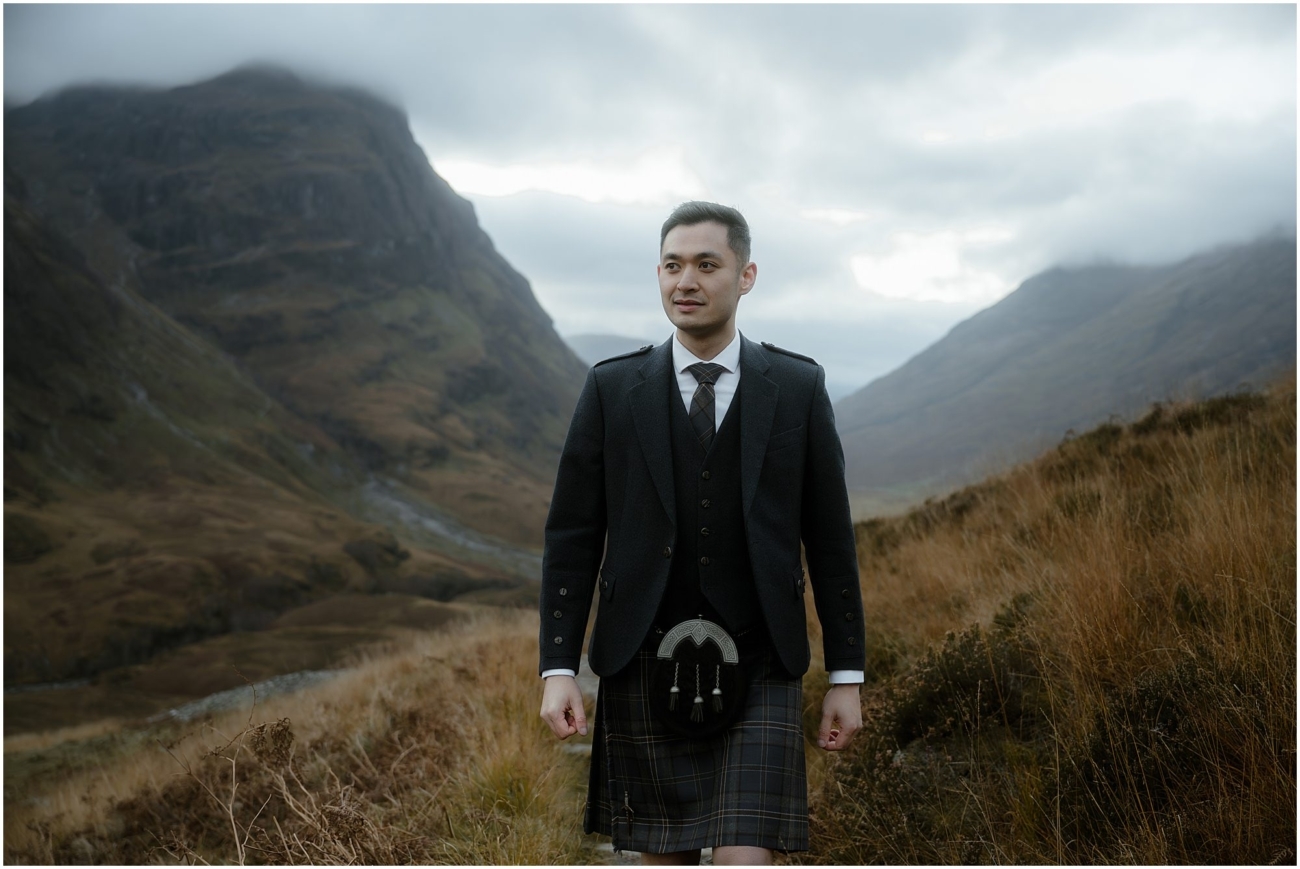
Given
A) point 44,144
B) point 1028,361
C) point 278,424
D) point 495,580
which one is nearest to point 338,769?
point 495,580

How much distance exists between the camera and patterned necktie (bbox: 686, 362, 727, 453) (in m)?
2.45

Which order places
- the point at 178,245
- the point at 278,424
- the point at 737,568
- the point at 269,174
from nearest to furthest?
the point at 737,568, the point at 278,424, the point at 178,245, the point at 269,174

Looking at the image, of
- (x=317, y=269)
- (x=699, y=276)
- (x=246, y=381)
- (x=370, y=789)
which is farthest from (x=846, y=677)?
(x=317, y=269)

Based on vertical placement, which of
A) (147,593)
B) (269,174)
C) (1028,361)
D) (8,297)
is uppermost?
(269,174)

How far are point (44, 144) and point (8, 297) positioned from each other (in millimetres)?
71976

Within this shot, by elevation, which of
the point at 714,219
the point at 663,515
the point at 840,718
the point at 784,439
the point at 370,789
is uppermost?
the point at 714,219

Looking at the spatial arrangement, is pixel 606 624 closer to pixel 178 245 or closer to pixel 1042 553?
pixel 1042 553

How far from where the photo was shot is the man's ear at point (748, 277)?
2.55 meters

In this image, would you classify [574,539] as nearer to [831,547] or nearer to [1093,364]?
[831,547]

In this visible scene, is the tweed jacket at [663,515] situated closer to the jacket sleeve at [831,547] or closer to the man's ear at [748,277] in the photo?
the jacket sleeve at [831,547]

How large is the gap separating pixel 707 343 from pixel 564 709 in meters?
1.08

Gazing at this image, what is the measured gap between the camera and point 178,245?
11106 centimetres

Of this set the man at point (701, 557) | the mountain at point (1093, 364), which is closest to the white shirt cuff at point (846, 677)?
the man at point (701, 557)

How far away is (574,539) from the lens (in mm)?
2484
